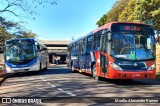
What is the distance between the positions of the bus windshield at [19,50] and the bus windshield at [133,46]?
13.3 meters

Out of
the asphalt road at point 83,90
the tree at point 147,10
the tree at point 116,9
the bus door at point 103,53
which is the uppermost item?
the tree at point 116,9

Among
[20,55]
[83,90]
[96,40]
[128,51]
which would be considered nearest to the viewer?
[83,90]

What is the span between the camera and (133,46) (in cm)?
1950

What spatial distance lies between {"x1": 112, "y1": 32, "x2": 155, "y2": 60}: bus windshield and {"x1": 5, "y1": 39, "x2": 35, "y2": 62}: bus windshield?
43.7ft

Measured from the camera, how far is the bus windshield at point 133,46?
63.8 feet

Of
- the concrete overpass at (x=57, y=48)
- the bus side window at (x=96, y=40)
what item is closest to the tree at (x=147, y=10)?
the bus side window at (x=96, y=40)

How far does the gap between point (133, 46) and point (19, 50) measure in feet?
46.1

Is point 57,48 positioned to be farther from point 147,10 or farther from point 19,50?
point 19,50

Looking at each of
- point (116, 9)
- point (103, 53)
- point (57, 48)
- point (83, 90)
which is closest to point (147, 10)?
point (103, 53)

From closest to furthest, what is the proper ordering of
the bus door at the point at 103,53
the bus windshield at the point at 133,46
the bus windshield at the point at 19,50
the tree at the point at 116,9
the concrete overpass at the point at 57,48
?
the bus windshield at the point at 133,46 < the bus door at the point at 103,53 < the bus windshield at the point at 19,50 < the tree at the point at 116,9 < the concrete overpass at the point at 57,48

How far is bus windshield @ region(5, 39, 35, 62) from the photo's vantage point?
103 feet

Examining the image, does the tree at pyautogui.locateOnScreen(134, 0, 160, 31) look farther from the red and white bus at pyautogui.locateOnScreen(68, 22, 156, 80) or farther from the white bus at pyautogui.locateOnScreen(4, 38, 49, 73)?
the red and white bus at pyautogui.locateOnScreen(68, 22, 156, 80)

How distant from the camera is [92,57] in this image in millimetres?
23656

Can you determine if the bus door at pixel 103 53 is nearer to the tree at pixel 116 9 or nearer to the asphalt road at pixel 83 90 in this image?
the asphalt road at pixel 83 90
